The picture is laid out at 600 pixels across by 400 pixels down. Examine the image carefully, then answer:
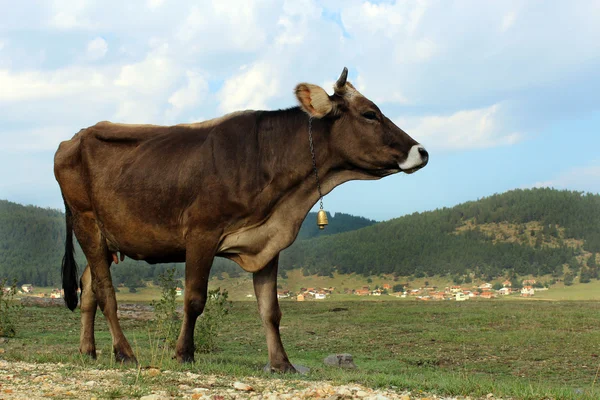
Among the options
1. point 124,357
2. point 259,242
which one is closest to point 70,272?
point 124,357

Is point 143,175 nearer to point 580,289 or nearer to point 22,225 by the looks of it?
point 580,289

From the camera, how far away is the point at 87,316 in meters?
9.18

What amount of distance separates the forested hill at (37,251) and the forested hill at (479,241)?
6728 millimetres

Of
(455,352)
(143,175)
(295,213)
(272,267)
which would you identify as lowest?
(455,352)

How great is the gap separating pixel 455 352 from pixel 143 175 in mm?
8343

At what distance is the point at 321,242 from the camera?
234ft

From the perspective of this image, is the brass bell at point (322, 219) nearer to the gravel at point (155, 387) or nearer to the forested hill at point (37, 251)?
the gravel at point (155, 387)

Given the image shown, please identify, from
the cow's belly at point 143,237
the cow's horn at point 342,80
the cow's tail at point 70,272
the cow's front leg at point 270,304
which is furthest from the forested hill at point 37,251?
the cow's horn at point 342,80

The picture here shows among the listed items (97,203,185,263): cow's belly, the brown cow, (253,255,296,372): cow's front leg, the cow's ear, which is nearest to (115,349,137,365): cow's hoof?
the brown cow

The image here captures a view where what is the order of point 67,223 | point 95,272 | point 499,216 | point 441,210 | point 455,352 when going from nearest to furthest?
point 95,272
point 67,223
point 455,352
point 499,216
point 441,210

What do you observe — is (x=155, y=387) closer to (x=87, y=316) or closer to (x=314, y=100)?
(x=314, y=100)

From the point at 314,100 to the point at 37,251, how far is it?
56354 millimetres

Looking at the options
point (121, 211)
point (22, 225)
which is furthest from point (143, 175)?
point (22, 225)

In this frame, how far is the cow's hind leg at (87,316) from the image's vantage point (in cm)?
898
